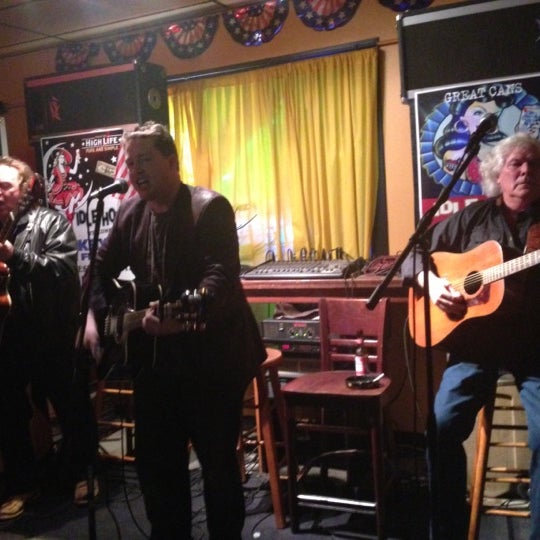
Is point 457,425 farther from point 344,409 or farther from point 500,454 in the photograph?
point 500,454

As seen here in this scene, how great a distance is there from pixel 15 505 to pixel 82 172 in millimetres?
1921

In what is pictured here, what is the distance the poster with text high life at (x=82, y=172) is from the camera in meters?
3.80

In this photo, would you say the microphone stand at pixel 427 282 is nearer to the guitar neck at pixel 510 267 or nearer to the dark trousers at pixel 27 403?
the guitar neck at pixel 510 267

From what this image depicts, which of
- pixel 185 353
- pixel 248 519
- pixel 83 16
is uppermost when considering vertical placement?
pixel 83 16

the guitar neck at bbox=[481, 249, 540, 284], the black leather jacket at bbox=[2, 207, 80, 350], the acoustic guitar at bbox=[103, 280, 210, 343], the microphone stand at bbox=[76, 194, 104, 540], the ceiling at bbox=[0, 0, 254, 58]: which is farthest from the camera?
the ceiling at bbox=[0, 0, 254, 58]

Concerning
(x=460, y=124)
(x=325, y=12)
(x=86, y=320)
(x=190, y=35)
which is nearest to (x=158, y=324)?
(x=86, y=320)

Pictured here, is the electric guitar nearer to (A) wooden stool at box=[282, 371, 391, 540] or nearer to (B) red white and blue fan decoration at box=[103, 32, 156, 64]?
(A) wooden stool at box=[282, 371, 391, 540]

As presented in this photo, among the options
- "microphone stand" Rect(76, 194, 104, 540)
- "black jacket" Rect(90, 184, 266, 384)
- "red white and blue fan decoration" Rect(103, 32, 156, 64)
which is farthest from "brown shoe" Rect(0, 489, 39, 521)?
"red white and blue fan decoration" Rect(103, 32, 156, 64)

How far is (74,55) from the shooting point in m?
4.51

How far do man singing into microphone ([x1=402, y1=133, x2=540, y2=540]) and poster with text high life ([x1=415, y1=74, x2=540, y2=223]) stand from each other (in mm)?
808

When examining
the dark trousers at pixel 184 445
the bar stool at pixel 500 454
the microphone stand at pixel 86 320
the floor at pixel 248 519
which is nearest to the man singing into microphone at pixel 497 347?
the bar stool at pixel 500 454

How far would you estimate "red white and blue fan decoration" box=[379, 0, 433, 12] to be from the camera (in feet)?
11.3

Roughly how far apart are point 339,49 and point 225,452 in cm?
255

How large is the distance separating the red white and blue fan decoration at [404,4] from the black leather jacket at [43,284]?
2.09m
